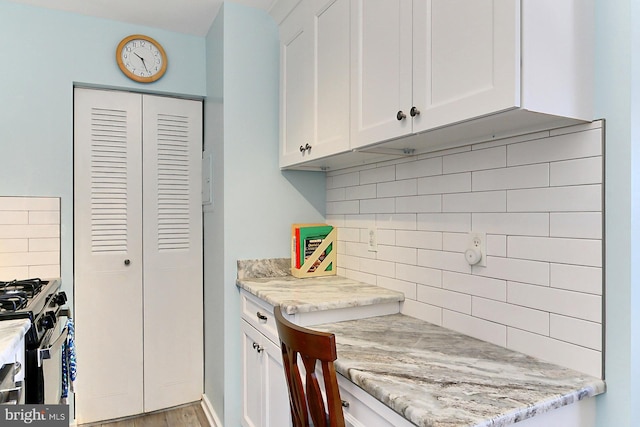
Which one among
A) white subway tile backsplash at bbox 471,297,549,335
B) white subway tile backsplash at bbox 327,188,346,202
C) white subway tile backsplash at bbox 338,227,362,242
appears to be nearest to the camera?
white subway tile backsplash at bbox 471,297,549,335

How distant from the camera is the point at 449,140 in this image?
4.76ft

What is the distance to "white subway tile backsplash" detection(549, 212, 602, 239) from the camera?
108cm

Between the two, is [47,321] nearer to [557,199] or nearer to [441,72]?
[441,72]

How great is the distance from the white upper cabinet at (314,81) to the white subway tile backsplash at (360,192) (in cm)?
34

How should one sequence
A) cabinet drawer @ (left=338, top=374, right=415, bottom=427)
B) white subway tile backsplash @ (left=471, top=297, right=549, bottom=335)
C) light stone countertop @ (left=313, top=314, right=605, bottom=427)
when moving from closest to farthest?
light stone countertop @ (left=313, top=314, right=605, bottom=427) < cabinet drawer @ (left=338, top=374, right=415, bottom=427) < white subway tile backsplash @ (left=471, top=297, right=549, bottom=335)

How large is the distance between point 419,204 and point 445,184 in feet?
0.56

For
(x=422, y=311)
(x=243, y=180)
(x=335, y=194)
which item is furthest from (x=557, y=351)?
(x=243, y=180)

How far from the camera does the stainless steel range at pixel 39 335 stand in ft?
4.27

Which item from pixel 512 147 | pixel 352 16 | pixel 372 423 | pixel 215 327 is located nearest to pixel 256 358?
pixel 215 327

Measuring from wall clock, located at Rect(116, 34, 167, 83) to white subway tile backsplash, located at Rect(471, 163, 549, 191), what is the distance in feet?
6.67

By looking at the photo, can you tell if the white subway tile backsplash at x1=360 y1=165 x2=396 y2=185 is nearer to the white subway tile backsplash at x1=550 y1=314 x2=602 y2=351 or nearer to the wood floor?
the white subway tile backsplash at x1=550 y1=314 x2=602 y2=351

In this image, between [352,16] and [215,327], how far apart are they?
183 centimetres

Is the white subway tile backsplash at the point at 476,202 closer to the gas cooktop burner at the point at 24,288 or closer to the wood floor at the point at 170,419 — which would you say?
the gas cooktop burner at the point at 24,288

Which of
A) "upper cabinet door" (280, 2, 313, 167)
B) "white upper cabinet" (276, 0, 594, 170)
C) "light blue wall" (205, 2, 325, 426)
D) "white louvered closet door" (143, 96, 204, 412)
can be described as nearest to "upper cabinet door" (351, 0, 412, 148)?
"white upper cabinet" (276, 0, 594, 170)
